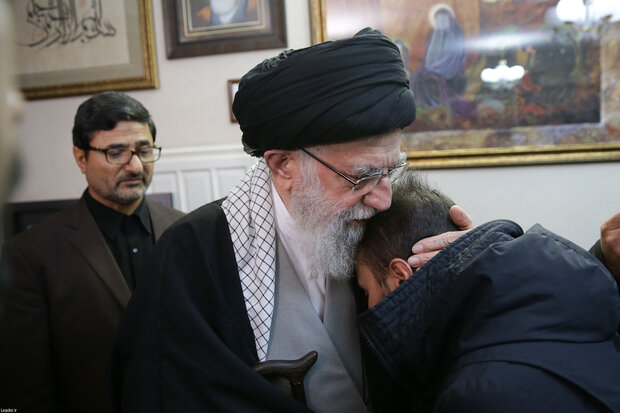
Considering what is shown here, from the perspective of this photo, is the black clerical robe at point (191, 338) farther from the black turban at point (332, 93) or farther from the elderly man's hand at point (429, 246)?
the elderly man's hand at point (429, 246)

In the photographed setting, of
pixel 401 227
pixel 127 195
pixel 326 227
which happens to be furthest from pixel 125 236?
pixel 401 227

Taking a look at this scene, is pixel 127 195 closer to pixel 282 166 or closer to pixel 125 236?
pixel 125 236

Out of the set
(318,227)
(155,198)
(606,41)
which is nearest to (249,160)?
(155,198)

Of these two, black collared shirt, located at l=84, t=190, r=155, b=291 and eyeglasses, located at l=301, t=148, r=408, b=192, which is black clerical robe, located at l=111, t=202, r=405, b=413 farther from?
black collared shirt, located at l=84, t=190, r=155, b=291

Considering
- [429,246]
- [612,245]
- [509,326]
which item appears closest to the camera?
[509,326]

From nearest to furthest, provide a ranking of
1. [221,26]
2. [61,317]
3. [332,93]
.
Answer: [332,93], [61,317], [221,26]

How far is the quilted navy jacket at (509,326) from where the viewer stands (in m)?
0.89

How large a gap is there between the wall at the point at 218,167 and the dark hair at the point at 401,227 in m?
1.73

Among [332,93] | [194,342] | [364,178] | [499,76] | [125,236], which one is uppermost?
[499,76]

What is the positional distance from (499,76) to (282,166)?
2.08 meters

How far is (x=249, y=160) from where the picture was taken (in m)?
3.29

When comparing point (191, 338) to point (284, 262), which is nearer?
point (191, 338)

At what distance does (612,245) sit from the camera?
1486 millimetres

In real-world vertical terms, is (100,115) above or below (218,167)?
above
